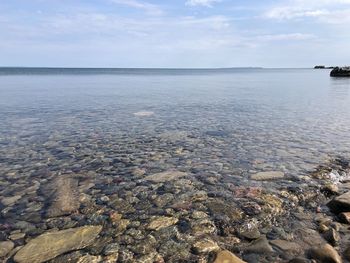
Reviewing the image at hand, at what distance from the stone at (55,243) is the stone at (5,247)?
0.23 meters

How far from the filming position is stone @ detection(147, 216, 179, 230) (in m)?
6.93

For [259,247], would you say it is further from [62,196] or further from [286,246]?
[62,196]

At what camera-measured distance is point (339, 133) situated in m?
16.7

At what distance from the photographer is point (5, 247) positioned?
616cm

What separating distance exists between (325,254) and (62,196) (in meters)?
6.38

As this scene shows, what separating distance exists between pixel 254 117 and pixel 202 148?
9.82 metres

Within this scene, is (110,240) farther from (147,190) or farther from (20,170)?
(20,170)

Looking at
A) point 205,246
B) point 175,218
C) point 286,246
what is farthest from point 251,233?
point 175,218

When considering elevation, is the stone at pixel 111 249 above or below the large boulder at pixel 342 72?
above

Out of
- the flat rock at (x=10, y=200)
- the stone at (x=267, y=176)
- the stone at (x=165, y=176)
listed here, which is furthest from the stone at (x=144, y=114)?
the flat rock at (x=10, y=200)

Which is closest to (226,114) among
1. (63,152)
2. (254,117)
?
(254,117)

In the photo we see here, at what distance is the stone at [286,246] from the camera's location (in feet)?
19.6

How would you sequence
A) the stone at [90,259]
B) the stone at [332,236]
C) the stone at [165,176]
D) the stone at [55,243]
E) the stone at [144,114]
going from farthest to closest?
the stone at [144,114] → the stone at [165,176] → the stone at [332,236] → the stone at [55,243] → the stone at [90,259]

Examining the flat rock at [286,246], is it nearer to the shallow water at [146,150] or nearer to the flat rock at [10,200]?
the shallow water at [146,150]
